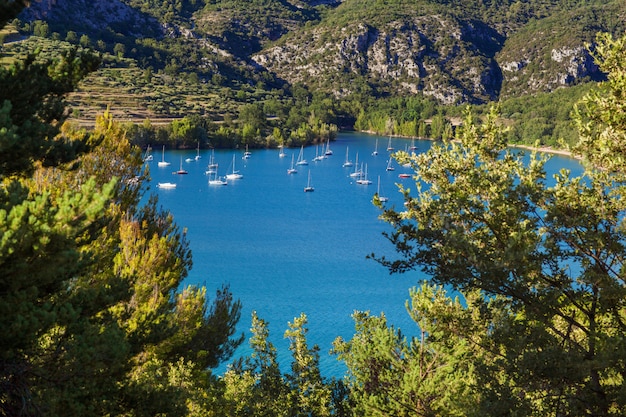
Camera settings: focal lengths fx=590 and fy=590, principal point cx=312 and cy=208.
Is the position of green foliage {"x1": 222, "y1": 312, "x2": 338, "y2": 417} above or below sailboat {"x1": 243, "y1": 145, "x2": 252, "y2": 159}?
above

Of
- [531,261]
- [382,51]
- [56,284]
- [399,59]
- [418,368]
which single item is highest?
[382,51]

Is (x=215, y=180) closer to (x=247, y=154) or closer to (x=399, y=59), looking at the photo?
(x=247, y=154)

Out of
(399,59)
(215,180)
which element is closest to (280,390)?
(215,180)

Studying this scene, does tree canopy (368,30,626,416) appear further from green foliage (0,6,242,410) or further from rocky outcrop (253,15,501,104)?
rocky outcrop (253,15,501,104)

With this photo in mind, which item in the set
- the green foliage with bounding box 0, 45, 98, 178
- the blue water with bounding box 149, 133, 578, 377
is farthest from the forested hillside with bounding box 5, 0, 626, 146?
the green foliage with bounding box 0, 45, 98, 178

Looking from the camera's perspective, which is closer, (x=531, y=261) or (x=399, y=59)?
(x=531, y=261)

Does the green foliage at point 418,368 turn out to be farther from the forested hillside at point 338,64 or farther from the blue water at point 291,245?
the forested hillside at point 338,64

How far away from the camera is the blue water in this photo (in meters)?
29.5

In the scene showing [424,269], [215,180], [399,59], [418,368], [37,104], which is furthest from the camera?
[399,59]

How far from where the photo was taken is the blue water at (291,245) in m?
29.5

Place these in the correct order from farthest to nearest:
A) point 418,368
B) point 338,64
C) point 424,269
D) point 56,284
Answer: point 338,64, point 418,368, point 424,269, point 56,284

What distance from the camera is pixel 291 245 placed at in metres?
41.8

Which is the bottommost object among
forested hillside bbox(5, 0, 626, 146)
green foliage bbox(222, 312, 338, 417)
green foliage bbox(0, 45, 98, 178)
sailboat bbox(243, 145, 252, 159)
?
sailboat bbox(243, 145, 252, 159)

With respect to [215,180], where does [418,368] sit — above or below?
above
